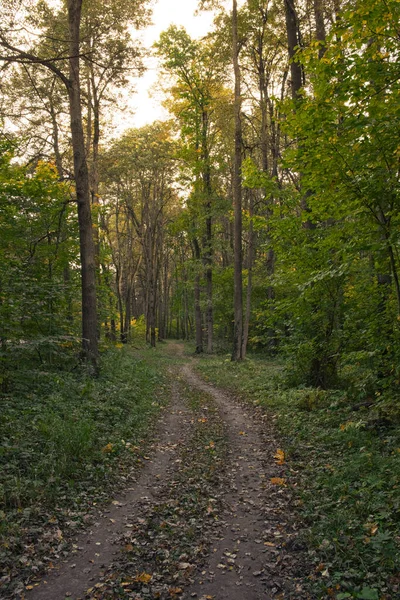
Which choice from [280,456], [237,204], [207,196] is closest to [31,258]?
[280,456]

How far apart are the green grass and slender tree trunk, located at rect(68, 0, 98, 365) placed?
20.9 ft

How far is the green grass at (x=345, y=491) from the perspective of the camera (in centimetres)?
373

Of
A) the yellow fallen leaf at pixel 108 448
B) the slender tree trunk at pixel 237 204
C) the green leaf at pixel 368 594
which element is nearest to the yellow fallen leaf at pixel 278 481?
the green leaf at pixel 368 594

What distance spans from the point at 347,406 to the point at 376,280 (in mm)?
2754

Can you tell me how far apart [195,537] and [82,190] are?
1031cm

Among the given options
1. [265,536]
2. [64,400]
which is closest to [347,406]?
[265,536]

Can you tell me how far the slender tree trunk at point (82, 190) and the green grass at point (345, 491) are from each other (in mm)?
6357

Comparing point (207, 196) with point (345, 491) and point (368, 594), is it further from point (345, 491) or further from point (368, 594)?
point (368, 594)

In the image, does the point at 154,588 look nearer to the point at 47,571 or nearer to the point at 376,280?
the point at 47,571

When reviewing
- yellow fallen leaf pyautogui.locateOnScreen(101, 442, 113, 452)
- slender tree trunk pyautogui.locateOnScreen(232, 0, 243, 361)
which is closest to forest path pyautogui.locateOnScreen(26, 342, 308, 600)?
yellow fallen leaf pyautogui.locateOnScreen(101, 442, 113, 452)

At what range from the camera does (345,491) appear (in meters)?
5.13

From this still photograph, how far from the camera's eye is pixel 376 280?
841 cm

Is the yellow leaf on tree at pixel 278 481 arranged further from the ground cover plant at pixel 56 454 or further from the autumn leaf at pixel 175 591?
the autumn leaf at pixel 175 591

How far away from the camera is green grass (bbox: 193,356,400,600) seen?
3.73 meters
